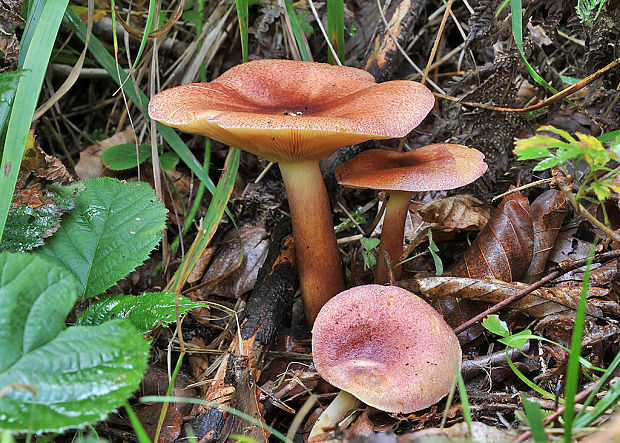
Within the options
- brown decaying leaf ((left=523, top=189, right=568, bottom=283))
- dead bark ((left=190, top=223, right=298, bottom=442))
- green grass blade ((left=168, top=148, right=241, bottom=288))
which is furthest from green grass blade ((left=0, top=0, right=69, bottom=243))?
brown decaying leaf ((left=523, top=189, right=568, bottom=283))

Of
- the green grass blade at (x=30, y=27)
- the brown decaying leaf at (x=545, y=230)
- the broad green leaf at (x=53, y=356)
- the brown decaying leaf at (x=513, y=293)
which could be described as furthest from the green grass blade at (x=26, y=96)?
the brown decaying leaf at (x=545, y=230)

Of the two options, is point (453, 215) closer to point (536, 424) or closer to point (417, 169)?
point (417, 169)

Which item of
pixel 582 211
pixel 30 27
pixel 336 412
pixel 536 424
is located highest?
pixel 30 27

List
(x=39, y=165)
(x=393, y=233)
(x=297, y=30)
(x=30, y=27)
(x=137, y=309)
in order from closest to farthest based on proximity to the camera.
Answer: (x=137, y=309), (x=30, y=27), (x=39, y=165), (x=393, y=233), (x=297, y=30)

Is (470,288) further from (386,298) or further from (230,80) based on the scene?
(230,80)

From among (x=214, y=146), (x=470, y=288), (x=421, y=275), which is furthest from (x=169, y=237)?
(x=470, y=288)

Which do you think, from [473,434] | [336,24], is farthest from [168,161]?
[473,434]
